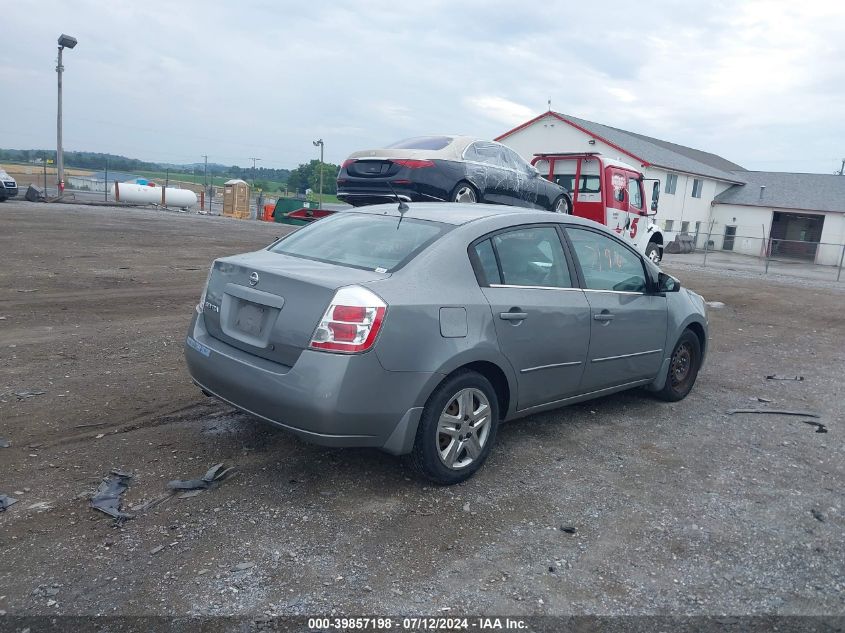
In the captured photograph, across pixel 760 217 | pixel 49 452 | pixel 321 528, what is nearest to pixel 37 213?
pixel 49 452

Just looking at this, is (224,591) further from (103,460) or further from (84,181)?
(84,181)

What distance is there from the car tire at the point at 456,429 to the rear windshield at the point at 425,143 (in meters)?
6.36

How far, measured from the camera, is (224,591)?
2.99 metres

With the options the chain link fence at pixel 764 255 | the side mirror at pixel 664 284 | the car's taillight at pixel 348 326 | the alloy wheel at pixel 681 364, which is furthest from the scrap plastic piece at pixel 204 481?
the chain link fence at pixel 764 255

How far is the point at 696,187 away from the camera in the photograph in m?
43.5

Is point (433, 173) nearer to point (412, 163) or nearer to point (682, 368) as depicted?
point (412, 163)

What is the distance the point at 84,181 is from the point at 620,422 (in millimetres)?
43338

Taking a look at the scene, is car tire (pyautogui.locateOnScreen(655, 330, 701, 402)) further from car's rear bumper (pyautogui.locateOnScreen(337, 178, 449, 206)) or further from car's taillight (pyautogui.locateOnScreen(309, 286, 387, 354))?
car's rear bumper (pyautogui.locateOnScreen(337, 178, 449, 206))

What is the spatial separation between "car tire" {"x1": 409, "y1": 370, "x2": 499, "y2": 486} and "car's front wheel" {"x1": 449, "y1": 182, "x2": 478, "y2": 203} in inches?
235

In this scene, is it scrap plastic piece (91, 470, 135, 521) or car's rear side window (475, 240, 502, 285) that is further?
car's rear side window (475, 240, 502, 285)

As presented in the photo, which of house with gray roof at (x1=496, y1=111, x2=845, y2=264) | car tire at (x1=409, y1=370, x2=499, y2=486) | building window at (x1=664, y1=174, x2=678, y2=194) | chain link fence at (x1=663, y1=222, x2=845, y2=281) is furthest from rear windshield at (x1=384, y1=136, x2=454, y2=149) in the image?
building window at (x1=664, y1=174, x2=678, y2=194)

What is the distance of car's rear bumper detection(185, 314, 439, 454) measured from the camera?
3.59 meters

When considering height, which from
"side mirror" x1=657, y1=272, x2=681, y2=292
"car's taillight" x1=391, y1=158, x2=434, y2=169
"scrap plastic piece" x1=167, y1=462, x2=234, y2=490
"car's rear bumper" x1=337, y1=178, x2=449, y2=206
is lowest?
"scrap plastic piece" x1=167, y1=462, x2=234, y2=490

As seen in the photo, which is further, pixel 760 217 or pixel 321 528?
pixel 760 217
